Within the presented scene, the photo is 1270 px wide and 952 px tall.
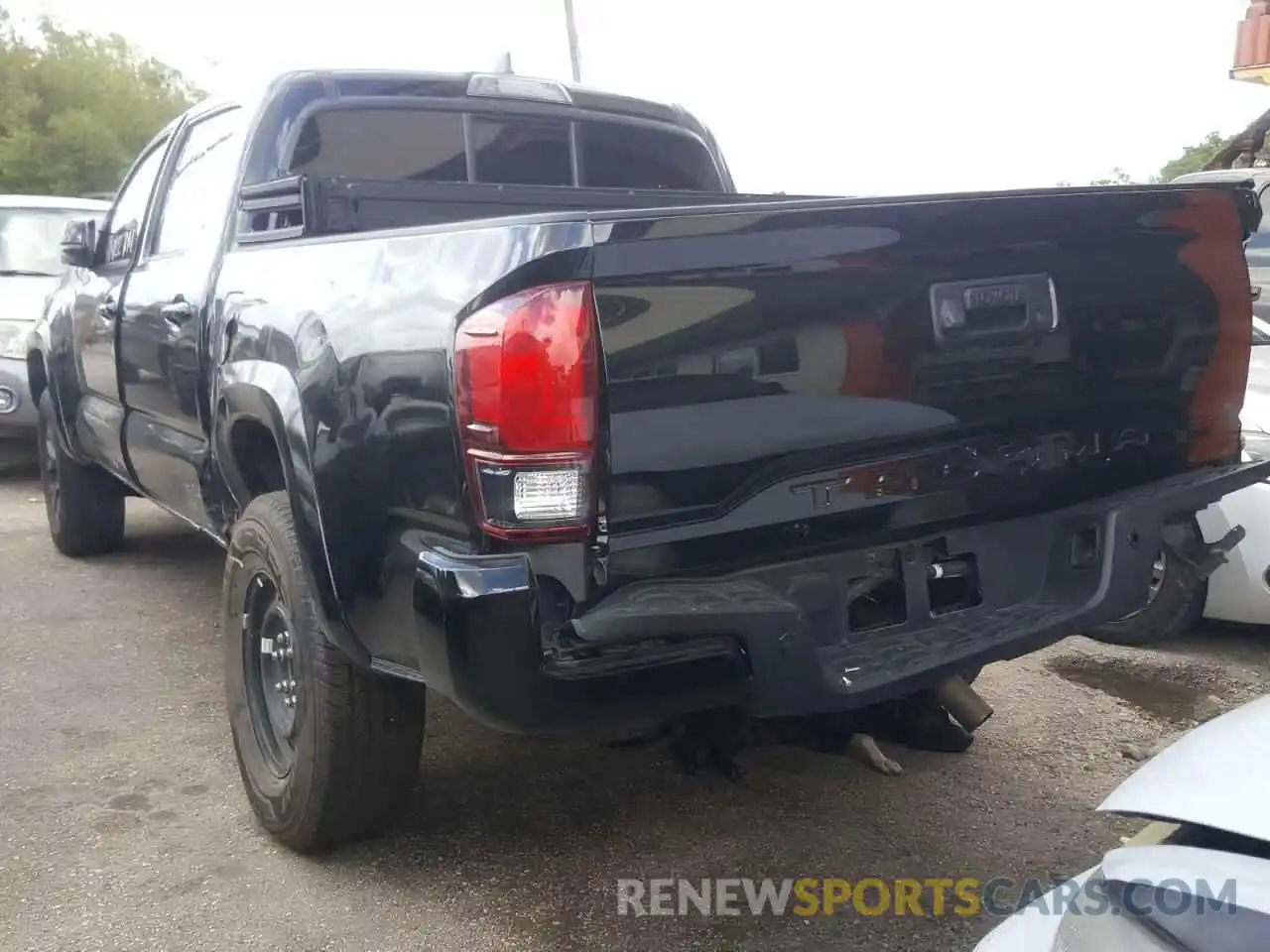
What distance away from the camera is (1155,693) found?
4262 millimetres

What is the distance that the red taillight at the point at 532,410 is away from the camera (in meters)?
2.18

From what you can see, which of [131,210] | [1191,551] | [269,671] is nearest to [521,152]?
[131,210]

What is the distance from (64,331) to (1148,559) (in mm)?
4360

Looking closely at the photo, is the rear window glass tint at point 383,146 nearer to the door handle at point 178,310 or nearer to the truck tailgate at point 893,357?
the door handle at point 178,310

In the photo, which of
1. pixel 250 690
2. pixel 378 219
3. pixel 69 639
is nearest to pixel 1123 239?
pixel 378 219

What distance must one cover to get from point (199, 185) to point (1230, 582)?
386cm

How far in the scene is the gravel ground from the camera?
2766 millimetres

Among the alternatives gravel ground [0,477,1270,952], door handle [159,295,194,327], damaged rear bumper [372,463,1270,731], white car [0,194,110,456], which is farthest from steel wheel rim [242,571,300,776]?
white car [0,194,110,456]

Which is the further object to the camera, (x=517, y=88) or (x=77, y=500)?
(x=77, y=500)

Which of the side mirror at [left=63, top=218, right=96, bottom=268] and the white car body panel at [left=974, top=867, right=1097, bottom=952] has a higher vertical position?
the side mirror at [left=63, top=218, right=96, bottom=268]

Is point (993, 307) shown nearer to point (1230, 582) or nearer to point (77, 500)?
point (1230, 582)

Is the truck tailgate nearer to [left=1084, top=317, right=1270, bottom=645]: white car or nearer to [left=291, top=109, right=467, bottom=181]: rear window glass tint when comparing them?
[left=1084, top=317, right=1270, bottom=645]: white car

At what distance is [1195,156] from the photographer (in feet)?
80.5

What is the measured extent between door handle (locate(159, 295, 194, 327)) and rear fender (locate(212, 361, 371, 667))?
640 mm
